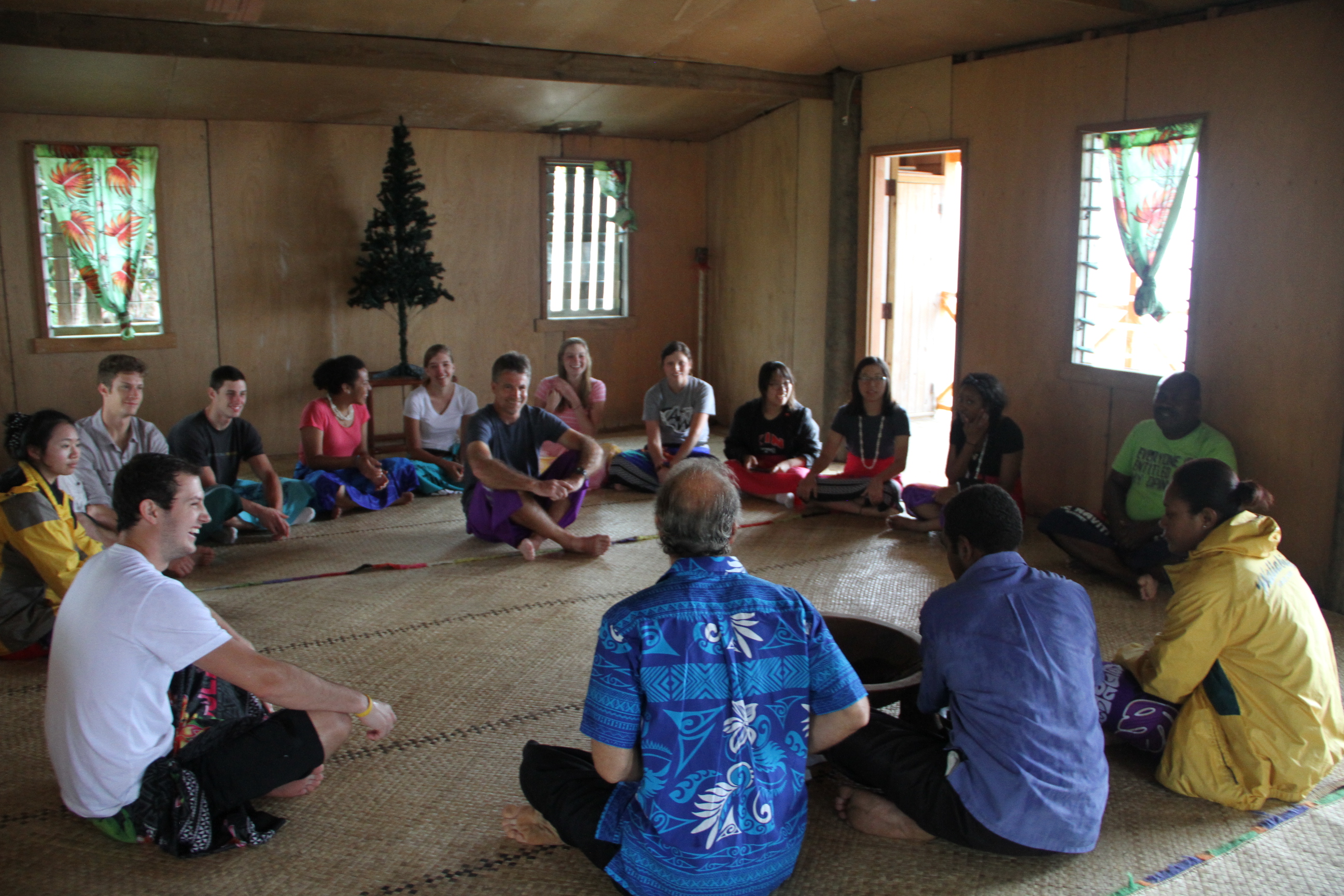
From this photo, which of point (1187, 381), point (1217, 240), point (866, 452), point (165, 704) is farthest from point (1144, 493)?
point (165, 704)

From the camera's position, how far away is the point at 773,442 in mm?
5793

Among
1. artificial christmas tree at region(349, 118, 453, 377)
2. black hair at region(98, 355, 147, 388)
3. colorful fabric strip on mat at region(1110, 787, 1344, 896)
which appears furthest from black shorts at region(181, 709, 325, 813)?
artificial christmas tree at region(349, 118, 453, 377)

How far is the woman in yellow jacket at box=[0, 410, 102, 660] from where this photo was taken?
3371 millimetres

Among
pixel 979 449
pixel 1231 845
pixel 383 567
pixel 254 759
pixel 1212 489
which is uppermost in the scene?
pixel 1212 489

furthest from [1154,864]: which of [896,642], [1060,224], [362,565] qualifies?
[1060,224]

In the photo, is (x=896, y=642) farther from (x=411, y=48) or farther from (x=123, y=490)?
(x=411, y=48)

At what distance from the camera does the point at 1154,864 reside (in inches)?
93.7

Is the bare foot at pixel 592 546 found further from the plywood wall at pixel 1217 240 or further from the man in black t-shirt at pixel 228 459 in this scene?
the plywood wall at pixel 1217 240

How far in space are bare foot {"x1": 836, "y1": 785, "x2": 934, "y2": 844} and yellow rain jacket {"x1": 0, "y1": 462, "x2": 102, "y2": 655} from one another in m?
2.59

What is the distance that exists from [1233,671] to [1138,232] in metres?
3.03

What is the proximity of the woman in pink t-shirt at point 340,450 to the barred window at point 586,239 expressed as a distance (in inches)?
108

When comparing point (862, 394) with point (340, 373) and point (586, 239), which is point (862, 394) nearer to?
point (340, 373)

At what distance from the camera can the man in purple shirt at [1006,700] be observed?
218 centimetres

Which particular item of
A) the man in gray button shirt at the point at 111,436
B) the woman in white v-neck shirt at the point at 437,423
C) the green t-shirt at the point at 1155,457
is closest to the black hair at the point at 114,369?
the man in gray button shirt at the point at 111,436
